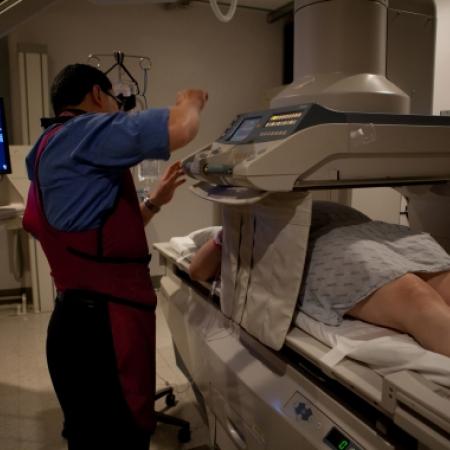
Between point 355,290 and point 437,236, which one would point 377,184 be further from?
point 437,236

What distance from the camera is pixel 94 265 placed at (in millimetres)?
1360

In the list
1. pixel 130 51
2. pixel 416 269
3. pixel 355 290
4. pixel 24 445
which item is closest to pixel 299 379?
pixel 355 290

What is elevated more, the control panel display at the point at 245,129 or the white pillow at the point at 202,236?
the control panel display at the point at 245,129

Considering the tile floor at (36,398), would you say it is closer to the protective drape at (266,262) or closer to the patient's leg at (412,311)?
the protective drape at (266,262)

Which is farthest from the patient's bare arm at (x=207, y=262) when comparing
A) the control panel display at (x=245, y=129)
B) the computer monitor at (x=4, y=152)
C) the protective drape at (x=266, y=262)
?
the computer monitor at (x=4, y=152)

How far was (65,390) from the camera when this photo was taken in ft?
4.78

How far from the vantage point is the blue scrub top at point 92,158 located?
3.84ft

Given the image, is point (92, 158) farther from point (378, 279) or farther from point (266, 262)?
point (378, 279)

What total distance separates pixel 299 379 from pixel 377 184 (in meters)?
0.64

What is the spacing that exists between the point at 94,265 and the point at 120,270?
0.08 meters

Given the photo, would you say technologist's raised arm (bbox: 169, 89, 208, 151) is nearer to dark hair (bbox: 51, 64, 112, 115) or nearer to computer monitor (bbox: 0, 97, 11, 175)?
Result: dark hair (bbox: 51, 64, 112, 115)

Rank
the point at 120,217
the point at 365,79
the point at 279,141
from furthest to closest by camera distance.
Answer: the point at 365,79, the point at 120,217, the point at 279,141

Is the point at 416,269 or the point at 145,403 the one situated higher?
the point at 416,269

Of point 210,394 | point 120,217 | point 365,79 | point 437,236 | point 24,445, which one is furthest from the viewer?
point 24,445
